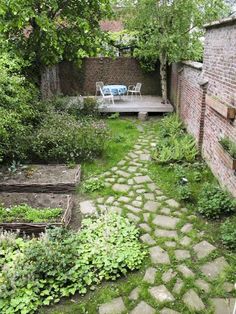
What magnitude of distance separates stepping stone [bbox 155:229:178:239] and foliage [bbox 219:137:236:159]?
1.47m

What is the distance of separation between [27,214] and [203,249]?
2685mm

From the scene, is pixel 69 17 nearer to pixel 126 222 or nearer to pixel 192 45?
pixel 192 45

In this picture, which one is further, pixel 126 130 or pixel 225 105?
pixel 126 130

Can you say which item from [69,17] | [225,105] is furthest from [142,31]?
[225,105]

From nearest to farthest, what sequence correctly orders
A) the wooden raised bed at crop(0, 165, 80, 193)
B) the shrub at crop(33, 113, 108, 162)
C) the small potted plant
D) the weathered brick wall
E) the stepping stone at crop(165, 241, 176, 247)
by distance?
the stepping stone at crop(165, 241, 176, 247), the small potted plant, the wooden raised bed at crop(0, 165, 80, 193), the shrub at crop(33, 113, 108, 162), the weathered brick wall

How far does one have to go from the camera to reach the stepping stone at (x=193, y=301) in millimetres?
3434

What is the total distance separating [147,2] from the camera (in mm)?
10023

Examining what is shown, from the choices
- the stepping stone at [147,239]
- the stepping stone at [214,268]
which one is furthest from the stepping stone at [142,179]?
the stepping stone at [214,268]

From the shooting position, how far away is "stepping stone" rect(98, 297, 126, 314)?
3.42 metres

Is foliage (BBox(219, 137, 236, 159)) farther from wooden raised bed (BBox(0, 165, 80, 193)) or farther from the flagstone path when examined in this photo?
wooden raised bed (BBox(0, 165, 80, 193))

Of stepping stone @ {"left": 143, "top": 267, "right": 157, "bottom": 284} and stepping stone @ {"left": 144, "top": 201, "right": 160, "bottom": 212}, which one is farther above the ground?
stepping stone @ {"left": 144, "top": 201, "right": 160, "bottom": 212}

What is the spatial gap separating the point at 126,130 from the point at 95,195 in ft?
14.6

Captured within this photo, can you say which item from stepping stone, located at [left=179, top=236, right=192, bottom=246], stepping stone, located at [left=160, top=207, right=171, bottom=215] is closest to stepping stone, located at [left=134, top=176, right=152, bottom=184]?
stepping stone, located at [left=160, top=207, right=171, bottom=215]

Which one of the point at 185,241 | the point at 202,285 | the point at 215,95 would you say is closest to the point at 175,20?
the point at 215,95
